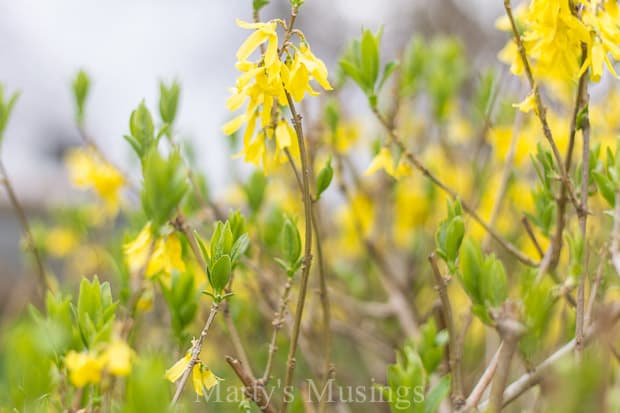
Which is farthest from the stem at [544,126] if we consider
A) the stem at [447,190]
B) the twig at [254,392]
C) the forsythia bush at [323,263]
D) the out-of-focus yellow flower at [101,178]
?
the out-of-focus yellow flower at [101,178]

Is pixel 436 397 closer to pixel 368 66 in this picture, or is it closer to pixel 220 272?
pixel 220 272

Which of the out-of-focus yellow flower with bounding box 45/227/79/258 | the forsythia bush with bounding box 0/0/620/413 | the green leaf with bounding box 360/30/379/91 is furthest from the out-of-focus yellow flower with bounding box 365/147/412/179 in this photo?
the out-of-focus yellow flower with bounding box 45/227/79/258

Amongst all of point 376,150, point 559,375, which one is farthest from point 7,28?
point 559,375

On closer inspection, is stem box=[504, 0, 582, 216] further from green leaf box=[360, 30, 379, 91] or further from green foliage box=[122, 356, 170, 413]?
green foliage box=[122, 356, 170, 413]

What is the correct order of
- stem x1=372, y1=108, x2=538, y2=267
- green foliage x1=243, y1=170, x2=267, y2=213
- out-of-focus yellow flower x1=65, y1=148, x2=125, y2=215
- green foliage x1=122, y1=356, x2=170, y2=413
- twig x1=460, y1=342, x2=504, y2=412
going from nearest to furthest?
green foliage x1=122, y1=356, x2=170, y2=413 → twig x1=460, y1=342, x2=504, y2=412 → stem x1=372, y1=108, x2=538, y2=267 → green foliage x1=243, y1=170, x2=267, y2=213 → out-of-focus yellow flower x1=65, y1=148, x2=125, y2=215

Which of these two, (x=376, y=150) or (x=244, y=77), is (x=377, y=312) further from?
(x=244, y=77)

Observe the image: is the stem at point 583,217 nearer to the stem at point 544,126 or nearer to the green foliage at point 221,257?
the stem at point 544,126

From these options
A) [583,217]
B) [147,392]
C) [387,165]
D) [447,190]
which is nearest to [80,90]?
[387,165]
